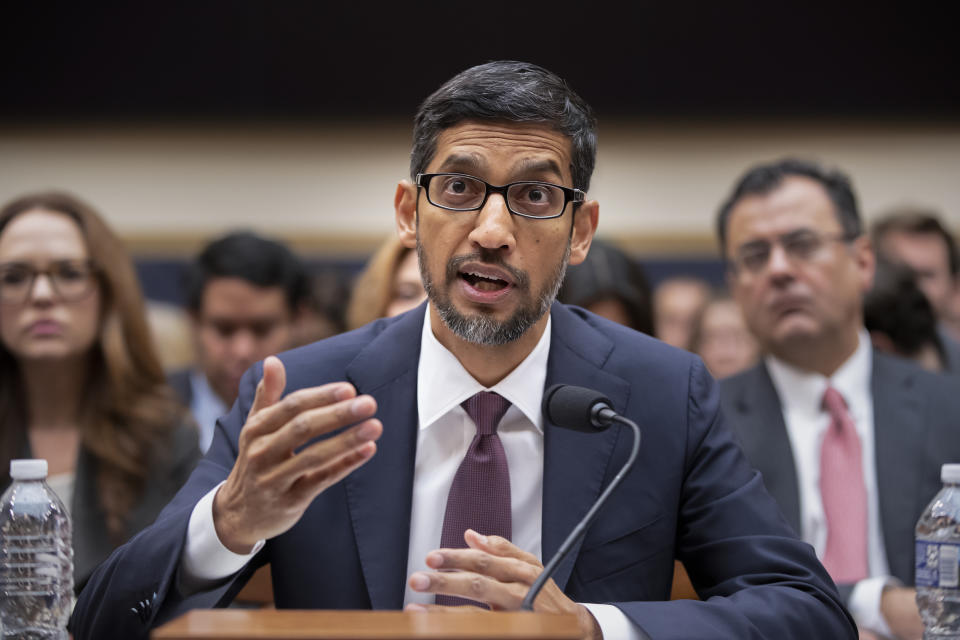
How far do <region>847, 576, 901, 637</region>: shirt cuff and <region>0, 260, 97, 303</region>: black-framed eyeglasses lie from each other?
2.15 metres

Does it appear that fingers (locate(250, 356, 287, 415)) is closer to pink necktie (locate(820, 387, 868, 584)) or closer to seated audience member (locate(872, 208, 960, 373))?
pink necktie (locate(820, 387, 868, 584))

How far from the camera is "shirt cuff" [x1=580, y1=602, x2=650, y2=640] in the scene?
166 centimetres

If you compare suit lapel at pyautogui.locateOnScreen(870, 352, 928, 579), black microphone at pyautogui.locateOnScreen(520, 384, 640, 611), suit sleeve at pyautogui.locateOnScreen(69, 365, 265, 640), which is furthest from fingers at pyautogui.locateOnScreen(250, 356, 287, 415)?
suit lapel at pyautogui.locateOnScreen(870, 352, 928, 579)

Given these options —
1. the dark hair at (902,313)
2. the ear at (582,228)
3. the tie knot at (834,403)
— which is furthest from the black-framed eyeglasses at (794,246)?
the ear at (582,228)

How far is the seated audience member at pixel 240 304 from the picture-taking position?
3932mm

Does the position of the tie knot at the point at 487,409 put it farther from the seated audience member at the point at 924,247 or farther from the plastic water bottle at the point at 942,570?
the seated audience member at the point at 924,247

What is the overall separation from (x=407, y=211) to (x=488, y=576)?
32.7 inches

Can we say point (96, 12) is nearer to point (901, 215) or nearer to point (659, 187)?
point (659, 187)

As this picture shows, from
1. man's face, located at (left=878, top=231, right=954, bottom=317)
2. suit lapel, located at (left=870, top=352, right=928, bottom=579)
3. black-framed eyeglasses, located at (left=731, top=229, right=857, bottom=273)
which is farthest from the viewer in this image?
man's face, located at (left=878, top=231, right=954, bottom=317)

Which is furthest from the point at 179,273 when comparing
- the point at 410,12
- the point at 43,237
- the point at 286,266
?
the point at 43,237

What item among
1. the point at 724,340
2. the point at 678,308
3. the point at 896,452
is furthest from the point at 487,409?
the point at 678,308

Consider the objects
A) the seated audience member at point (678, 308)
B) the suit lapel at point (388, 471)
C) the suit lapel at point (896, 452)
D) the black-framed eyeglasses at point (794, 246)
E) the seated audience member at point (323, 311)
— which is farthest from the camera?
the seated audience member at point (678, 308)

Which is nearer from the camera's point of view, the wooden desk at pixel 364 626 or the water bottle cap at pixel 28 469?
the wooden desk at pixel 364 626

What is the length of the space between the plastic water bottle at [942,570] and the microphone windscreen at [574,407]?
700mm
